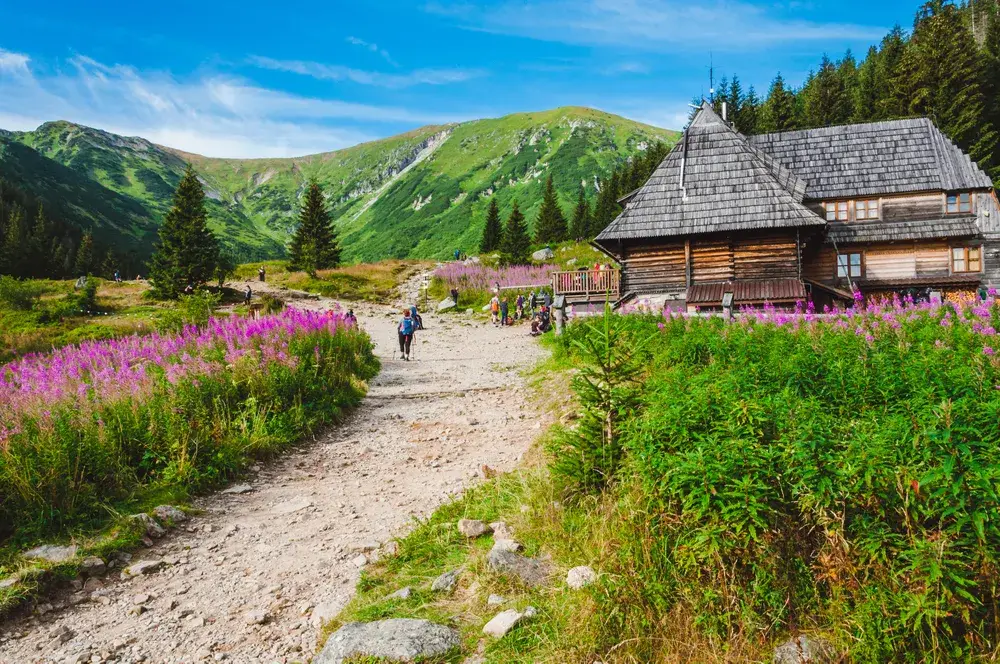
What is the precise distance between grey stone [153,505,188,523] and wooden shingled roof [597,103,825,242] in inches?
738

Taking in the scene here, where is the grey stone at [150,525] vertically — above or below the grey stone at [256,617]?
above

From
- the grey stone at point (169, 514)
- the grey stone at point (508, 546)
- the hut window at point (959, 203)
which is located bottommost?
the grey stone at point (169, 514)

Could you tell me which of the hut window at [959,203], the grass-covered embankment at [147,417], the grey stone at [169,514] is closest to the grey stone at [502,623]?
the grey stone at [169,514]

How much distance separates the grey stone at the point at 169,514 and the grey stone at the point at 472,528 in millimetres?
3383

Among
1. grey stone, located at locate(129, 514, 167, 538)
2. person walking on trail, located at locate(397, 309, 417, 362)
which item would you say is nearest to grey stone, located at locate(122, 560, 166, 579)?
grey stone, located at locate(129, 514, 167, 538)

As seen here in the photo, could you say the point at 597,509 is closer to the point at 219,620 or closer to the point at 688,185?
the point at 219,620

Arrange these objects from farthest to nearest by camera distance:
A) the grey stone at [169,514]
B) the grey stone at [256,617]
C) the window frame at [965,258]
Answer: the window frame at [965,258]
the grey stone at [169,514]
the grey stone at [256,617]

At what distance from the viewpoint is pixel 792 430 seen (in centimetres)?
424

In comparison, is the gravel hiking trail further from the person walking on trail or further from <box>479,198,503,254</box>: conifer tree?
<box>479,198,503,254</box>: conifer tree

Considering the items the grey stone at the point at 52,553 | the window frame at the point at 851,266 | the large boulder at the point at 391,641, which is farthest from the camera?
the window frame at the point at 851,266

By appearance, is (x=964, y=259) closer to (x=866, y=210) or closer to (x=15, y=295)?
(x=866, y=210)

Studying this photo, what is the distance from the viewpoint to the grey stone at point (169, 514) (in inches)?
255

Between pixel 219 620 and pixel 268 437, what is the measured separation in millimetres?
4307

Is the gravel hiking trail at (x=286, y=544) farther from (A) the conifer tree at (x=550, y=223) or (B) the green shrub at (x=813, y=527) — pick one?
(A) the conifer tree at (x=550, y=223)
